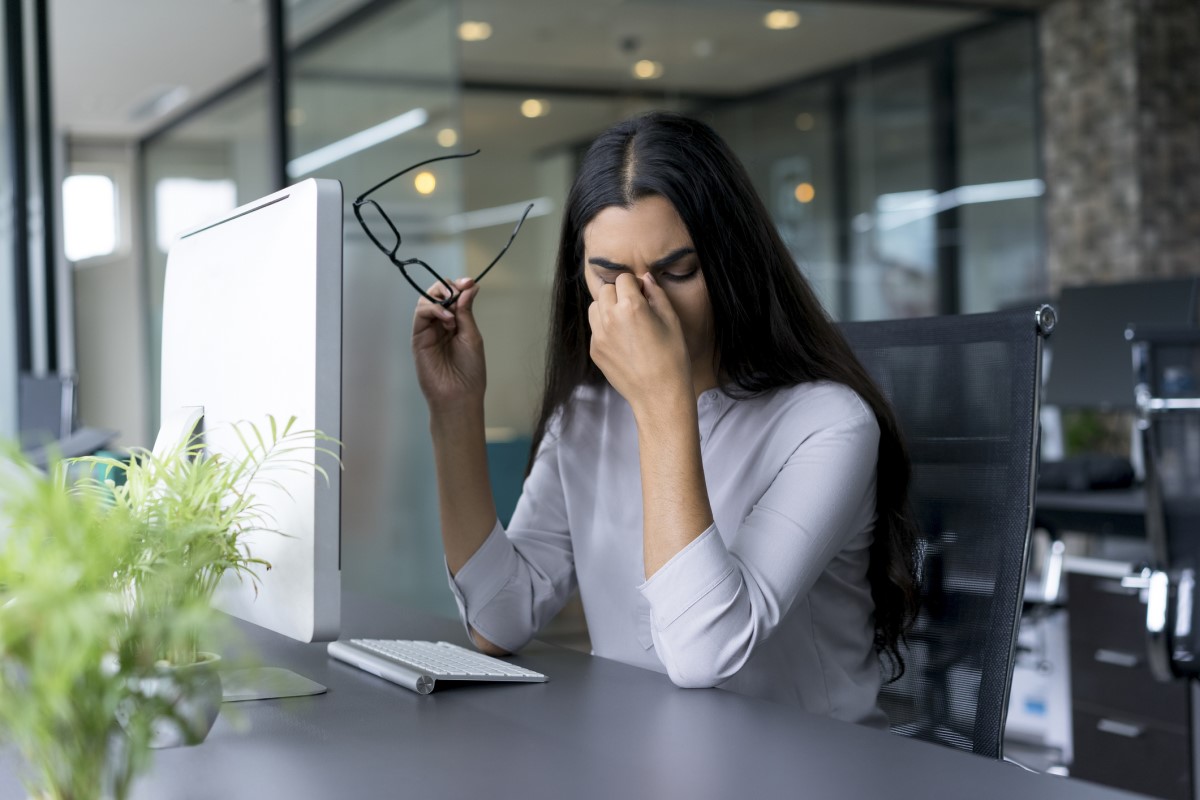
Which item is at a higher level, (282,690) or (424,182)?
(424,182)

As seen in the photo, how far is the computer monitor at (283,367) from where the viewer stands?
100 centimetres

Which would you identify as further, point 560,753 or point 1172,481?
point 1172,481

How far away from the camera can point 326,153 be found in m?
4.79

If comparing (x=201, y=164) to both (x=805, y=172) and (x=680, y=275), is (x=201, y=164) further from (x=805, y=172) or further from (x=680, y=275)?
(x=680, y=275)

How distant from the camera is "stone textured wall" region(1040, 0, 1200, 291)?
5.80m

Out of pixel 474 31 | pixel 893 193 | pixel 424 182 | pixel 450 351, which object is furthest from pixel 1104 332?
pixel 474 31

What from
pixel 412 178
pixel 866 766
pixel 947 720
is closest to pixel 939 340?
pixel 947 720

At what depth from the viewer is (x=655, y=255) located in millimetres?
1282

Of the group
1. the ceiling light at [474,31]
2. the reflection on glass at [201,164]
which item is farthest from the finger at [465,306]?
the ceiling light at [474,31]

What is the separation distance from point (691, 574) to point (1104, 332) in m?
2.81

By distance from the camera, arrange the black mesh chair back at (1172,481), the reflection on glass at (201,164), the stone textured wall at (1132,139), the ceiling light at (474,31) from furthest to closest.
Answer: the reflection on glass at (201,164) → the ceiling light at (474,31) → the stone textured wall at (1132,139) → the black mesh chair back at (1172,481)

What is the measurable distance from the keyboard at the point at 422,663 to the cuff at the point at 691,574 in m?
0.15

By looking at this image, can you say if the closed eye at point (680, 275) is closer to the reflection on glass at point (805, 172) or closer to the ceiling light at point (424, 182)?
the ceiling light at point (424, 182)

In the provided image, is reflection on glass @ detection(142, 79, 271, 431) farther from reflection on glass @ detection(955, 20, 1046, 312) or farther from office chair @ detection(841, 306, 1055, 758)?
office chair @ detection(841, 306, 1055, 758)
